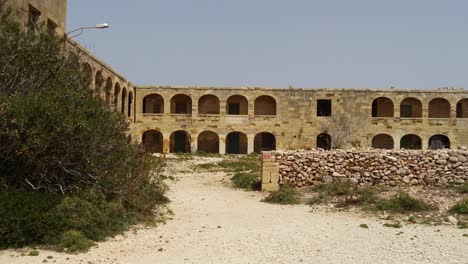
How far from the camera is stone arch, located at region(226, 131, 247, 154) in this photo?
32.2m

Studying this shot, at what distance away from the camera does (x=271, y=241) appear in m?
7.59

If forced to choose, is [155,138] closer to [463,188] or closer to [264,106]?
[264,106]

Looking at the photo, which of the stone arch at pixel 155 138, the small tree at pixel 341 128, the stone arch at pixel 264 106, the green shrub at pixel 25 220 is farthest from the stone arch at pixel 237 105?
the green shrub at pixel 25 220

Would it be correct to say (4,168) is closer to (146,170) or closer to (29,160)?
(29,160)

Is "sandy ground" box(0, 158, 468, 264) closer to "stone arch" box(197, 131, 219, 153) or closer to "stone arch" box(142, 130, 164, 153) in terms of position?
"stone arch" box(197, 131, 219, 153)

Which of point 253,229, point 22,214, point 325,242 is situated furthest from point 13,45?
point 325,242

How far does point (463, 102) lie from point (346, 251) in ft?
96.8

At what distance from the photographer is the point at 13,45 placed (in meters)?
8.25

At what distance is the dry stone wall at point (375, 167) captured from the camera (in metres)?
12.6

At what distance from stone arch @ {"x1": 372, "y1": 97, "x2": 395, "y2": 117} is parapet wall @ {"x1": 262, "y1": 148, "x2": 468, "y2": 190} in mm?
20615

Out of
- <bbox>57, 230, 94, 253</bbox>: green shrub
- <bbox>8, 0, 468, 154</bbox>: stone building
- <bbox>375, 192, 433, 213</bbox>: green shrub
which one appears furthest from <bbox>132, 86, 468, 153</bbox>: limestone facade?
<bbox>57, 230, 94, 253</bbox>: green shrub

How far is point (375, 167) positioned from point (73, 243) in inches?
346

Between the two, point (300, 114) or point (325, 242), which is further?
point (300, 114)

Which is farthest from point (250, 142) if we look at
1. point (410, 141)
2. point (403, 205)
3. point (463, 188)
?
point (403, 205)
